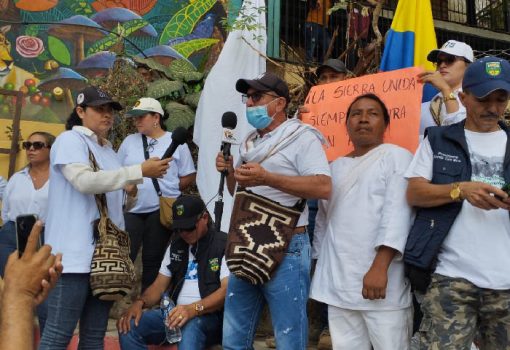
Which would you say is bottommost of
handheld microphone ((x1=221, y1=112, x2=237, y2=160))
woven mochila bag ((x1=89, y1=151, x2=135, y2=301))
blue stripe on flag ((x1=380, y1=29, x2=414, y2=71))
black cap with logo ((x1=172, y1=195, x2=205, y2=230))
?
woven mochila bag ((x1=89, y1=151, x2=135, y2=301))

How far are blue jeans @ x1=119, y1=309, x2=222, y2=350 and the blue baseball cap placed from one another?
239 centimetres

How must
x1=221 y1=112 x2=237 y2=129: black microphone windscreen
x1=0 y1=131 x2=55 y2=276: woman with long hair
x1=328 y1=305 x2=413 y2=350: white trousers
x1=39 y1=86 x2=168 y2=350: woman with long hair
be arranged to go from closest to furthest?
x1=328 y1=305 x2=413 y2=350: white trousers, x1=39 y1=86 x2=168 y2=350: woman with long hair, x1=221 y1=112 x2=237 y2=129: black microphone windscreen, x1=0 y1=131 x2=55 y2=276: woman with long hair

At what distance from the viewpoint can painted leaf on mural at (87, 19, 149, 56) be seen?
8391 mm

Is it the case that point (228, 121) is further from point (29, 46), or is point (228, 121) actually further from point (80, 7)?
point (80, 7)

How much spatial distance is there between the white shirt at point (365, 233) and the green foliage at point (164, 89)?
4282 mm

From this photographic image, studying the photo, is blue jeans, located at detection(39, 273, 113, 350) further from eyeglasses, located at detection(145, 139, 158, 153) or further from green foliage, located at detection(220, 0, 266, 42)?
green foliage, located at detection(220, 0, 266, 42)

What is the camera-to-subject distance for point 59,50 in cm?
821

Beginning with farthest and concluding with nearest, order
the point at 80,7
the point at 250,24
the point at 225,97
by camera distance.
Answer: the point at 80,7, the point at 250,24, the point at 225,97

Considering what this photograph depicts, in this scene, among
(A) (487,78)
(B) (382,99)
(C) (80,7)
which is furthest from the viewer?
(C) (80,7)

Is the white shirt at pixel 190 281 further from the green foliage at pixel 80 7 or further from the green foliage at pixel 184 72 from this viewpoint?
the green foliage at pixel 80 7

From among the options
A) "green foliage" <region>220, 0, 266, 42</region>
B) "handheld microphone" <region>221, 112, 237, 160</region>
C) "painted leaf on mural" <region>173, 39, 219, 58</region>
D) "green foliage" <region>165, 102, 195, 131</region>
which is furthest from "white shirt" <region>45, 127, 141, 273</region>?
"painted leaf on mural" <region>173, 39, 219, 58</region>

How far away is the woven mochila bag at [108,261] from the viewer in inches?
138

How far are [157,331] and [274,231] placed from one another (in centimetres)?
160

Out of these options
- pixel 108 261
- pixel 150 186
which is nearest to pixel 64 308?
pixel 108 261
